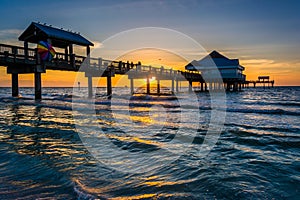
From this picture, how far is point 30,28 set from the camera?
22.7 meters

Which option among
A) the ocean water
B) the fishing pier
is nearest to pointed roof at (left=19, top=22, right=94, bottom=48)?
the fishing pier

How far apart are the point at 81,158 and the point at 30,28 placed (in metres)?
22.2

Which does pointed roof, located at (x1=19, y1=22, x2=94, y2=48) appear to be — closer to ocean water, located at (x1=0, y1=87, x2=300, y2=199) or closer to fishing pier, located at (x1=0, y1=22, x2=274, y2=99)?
fishing pier, located at (x1=0, y1=22, x2=274, y2=99)

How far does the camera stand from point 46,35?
21.9m

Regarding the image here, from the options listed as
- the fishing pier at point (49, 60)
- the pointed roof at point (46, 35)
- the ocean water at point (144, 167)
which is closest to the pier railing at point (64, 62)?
the fishing pier at point (49, 60)

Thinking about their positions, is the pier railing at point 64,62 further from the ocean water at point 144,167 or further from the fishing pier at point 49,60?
the ocean water at point 144,167

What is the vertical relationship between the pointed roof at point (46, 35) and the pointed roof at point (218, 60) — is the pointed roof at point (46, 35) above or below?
below

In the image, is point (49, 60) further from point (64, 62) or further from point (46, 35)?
point (46, 35)

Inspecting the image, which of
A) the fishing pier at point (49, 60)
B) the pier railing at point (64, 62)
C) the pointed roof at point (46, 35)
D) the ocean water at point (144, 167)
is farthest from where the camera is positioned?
the pointed roof at point (46, 35)

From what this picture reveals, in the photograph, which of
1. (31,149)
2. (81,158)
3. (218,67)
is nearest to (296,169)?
(81,158)

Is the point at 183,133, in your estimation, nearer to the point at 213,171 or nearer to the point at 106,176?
the point at 213,171

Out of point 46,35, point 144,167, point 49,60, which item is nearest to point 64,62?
point 49,60

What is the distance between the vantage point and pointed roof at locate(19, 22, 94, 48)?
22.1m

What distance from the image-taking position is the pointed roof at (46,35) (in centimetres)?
2212
